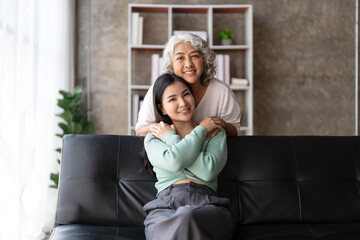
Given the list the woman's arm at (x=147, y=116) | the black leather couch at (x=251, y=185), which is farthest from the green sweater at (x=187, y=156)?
the woman's arm at (x=147, y=116)

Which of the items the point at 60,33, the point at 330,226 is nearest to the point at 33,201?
the point at 60,33

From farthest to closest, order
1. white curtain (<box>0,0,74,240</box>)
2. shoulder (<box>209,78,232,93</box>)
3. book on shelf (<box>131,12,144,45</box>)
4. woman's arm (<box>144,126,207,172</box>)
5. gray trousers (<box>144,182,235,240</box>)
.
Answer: book on shelf (<box>131,12,144,45</box>) < white curtain (<box>0,0,74,240</box>) < shoulder (<box>209,78,232,93</box>) < woman's arm (<box>144,126,207,172</box>) < gray trousers (<box>144,182,235,240</box>)

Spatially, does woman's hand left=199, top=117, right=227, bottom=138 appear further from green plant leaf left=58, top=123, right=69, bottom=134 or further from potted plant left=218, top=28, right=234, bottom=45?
potted plant left=218, top=28, right=234, bottom=45

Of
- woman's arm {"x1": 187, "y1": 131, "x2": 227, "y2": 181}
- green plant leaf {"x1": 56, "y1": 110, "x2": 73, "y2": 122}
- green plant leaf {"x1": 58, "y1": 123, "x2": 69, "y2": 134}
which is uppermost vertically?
green plant leaf {"x1": 56, "y1": 110, "x2": 73, "y2": 122}

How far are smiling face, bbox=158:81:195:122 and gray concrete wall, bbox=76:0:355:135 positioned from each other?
213 cm

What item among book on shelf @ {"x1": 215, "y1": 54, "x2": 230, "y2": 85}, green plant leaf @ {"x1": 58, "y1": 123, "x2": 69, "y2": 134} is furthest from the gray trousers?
book on shelf @ {"x1": 215, "y1": 54, "x2": 230, "y2": 85}

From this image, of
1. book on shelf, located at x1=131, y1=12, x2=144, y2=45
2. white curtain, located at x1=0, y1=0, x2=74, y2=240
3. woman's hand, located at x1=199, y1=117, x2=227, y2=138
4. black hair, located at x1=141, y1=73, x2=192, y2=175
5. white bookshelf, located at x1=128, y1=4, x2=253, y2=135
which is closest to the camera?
woman's hand, located at x1=199, y1=117, x2=227, y2=138

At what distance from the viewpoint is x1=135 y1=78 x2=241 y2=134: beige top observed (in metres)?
2.07

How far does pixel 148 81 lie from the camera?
3.86 meters

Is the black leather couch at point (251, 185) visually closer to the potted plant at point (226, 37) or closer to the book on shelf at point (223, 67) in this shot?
the book on shelf at point (223, 67)

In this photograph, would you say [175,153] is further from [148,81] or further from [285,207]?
[148,81]

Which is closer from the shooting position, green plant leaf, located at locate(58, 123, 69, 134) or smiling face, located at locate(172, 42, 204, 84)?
smiling face, located at locate(172, 42, 204, 84)

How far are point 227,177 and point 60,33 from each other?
217 centimetres

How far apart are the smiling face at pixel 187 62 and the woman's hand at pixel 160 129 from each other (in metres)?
0.32
